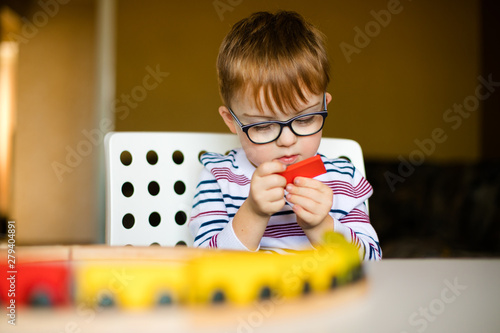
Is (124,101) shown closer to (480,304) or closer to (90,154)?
(90,154)

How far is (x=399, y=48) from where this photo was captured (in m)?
3.48

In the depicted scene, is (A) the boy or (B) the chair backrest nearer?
(A) the boy

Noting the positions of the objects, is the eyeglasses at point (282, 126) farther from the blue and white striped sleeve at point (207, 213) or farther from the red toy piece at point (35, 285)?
the red toy piece at point (35, 285)

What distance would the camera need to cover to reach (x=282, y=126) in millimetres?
834

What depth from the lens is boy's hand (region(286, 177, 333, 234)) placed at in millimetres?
713

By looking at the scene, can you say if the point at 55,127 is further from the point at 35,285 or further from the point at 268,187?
the point at 35,285

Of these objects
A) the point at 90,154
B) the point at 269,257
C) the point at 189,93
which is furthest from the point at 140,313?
the point at 90,154

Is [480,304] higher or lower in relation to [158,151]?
lower

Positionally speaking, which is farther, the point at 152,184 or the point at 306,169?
the point at 152,184

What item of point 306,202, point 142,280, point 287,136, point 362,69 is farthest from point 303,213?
point 362,69

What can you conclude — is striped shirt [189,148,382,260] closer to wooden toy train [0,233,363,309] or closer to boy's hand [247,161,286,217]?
boy's hand [247,161,286,217]

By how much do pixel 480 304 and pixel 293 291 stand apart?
0.17 m

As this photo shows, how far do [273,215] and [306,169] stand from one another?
312 mm

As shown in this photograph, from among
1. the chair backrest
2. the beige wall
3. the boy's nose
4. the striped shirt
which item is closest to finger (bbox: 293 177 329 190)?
the boy's nose
